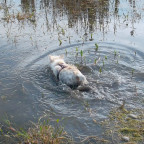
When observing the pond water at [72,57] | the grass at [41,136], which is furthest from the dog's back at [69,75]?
the grass at [41,136]

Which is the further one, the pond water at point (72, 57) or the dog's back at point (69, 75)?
the dog's back at point (69, 75)

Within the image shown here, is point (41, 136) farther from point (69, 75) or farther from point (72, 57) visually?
point (72, 57)

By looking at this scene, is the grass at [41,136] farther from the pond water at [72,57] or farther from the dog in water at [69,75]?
the dog in water at [69,75]

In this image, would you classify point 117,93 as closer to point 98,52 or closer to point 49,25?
point 98,52

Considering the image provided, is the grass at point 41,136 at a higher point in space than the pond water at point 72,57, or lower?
lower

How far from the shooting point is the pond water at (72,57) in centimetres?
421

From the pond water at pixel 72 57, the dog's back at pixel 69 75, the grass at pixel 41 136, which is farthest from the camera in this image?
the dog's back at pixel 69 75

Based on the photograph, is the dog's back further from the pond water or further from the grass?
the grass

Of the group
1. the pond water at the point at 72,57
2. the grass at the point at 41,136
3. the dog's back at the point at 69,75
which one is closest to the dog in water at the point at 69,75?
the dog's back at the point at 69,75

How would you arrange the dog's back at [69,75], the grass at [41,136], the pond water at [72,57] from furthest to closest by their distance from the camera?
the dog's back at [69,75], the pond water at [72,57], the grass at [41,136]

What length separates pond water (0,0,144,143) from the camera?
13.8ft

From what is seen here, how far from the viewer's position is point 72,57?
21.3ft

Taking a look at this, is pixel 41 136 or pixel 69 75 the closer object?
pixel 41 136

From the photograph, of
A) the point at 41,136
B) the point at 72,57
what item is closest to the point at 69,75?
the point at 72,57
